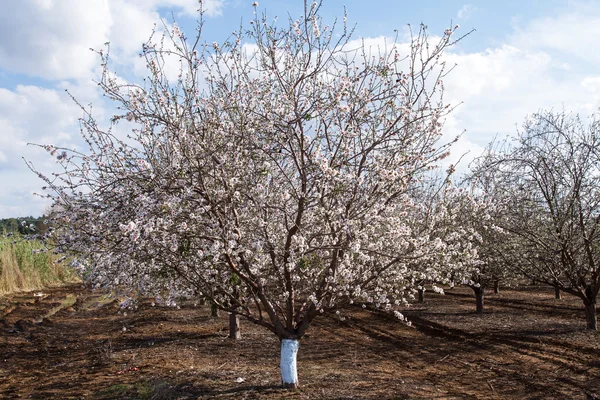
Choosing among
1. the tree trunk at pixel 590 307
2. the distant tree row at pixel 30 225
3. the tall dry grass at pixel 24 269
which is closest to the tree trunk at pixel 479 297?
the tree trunk at pixel 590 307

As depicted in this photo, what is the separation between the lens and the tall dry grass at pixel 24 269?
21.5m

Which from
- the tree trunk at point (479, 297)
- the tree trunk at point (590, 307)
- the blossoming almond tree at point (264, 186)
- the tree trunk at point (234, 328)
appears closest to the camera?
the blossoming almond tree at point (264, 186)

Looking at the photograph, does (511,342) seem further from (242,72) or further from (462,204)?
(242,72)

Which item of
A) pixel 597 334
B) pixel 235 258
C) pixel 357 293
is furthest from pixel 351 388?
pixel 597 334

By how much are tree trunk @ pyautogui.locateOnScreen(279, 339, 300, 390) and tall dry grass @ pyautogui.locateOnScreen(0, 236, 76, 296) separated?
16.3m

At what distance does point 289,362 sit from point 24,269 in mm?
20874

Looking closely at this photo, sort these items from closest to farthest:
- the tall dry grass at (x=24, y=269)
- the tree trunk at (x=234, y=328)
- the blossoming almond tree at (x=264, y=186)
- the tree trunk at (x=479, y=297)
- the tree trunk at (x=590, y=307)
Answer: the blossoming almond tree at (x=264, y=186)
the tree trunk at (x=234, y=328)
the tree trunk at (x=590, y=307)
the tree trunk at (x=479, y=297)
the tall dry grass at (x=24, y=269)

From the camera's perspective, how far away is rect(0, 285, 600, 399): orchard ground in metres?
7.50

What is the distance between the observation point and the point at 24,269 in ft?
76.4

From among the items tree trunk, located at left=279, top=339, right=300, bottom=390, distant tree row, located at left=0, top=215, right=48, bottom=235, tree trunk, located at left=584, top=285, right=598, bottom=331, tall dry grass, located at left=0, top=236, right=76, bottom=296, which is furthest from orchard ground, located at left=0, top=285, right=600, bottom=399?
tall dry grass, located at left=0, top=236, right=76, bottom=296

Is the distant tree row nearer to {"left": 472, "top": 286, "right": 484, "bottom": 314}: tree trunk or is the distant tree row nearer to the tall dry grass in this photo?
{"left": 472, "top": 286, "right": 484, "bottom": 314}: tree trunk

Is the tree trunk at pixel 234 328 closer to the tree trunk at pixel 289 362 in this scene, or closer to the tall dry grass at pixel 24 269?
the tree trunk at pixel 289 362

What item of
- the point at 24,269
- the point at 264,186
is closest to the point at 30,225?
the point at 264,186

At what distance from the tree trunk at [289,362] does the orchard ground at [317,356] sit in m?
0.17
